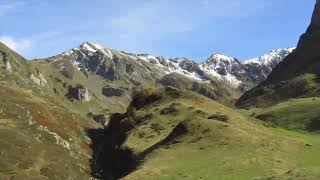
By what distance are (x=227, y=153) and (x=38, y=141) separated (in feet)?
216

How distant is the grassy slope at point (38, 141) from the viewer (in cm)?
11588

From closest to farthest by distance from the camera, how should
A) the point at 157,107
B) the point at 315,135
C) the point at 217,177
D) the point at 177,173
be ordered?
1. the point at 217,177
2. the point at 177,173
3. the point at 315,135
4. the point at 157,107

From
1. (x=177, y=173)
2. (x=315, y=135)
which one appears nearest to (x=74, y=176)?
(x=177, y=173)

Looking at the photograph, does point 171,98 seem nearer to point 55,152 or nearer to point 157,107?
point 157,107

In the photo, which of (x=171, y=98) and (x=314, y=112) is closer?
(x=314, y=112)

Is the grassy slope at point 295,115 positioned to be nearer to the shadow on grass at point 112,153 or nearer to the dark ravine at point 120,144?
the dark ravine at point 120,144

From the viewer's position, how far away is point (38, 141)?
5394 inches

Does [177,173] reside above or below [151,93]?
below

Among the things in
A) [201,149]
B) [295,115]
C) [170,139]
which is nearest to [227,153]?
[201,149]

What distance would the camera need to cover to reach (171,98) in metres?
163

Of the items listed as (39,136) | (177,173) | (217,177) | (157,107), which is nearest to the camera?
(217,177)

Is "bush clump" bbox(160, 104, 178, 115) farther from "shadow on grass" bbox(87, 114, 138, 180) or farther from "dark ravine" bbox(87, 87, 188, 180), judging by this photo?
"shadow on grass" bbox(87, 114, 138, 180)

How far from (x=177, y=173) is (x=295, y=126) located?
4826 cm

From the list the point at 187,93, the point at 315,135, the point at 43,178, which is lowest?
the point at 43,178
